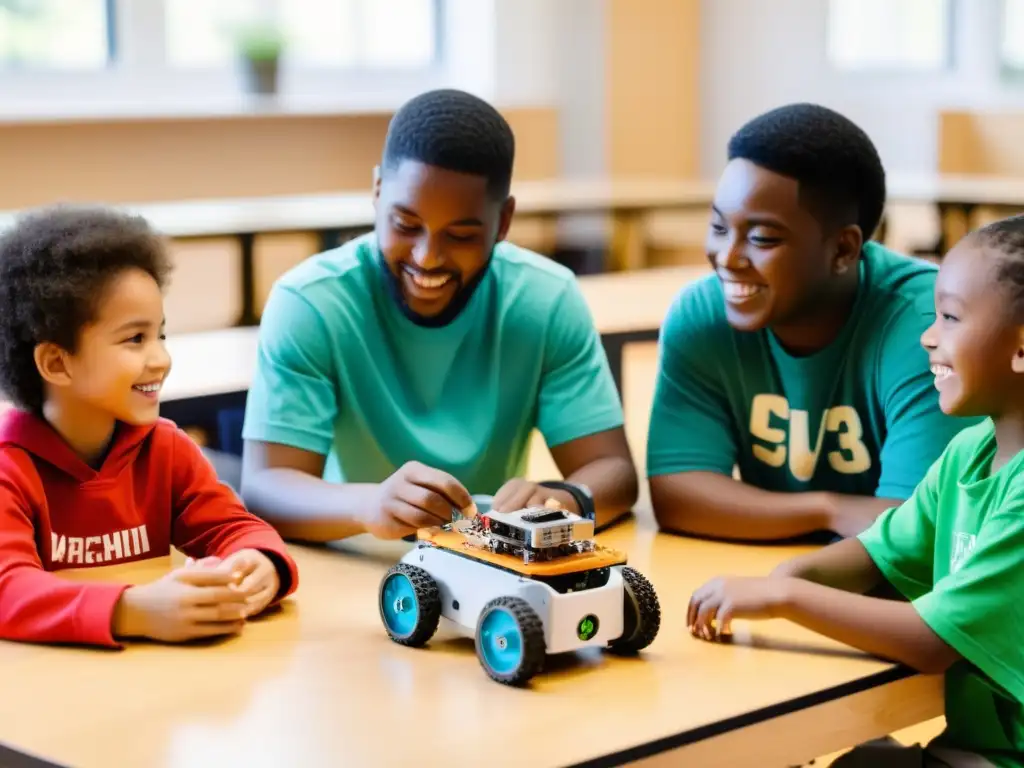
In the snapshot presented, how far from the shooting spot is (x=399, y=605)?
5.20 feet

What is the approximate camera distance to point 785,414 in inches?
82.8

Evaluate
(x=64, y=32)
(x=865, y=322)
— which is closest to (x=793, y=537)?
(x=865, y=322)

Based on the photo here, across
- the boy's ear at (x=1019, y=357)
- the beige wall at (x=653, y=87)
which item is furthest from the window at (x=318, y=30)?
the boy's ear at (x=1019, y=357)

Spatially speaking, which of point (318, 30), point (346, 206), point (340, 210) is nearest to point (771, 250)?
point (340, 210)

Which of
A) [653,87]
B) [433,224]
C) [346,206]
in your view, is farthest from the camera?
[653,87]

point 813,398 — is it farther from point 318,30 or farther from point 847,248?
point 318,30

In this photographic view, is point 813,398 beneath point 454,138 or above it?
beneath

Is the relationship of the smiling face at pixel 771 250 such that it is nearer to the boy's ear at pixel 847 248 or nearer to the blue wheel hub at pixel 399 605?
the boy's ear at pixel 847 248

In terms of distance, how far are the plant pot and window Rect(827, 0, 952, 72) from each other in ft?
9.39

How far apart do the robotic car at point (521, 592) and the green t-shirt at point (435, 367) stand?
566 millimetres

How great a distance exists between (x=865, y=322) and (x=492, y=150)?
56cm

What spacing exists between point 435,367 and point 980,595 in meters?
0.92

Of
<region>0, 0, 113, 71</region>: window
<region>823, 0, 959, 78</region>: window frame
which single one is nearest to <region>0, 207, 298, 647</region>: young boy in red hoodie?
<region>0, 0, 113, 71</region>: window

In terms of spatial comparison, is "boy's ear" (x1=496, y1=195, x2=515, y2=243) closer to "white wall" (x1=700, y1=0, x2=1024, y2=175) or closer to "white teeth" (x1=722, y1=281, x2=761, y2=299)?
"white teeth" (x1=722, y1=281, x2=761, y2=299)
